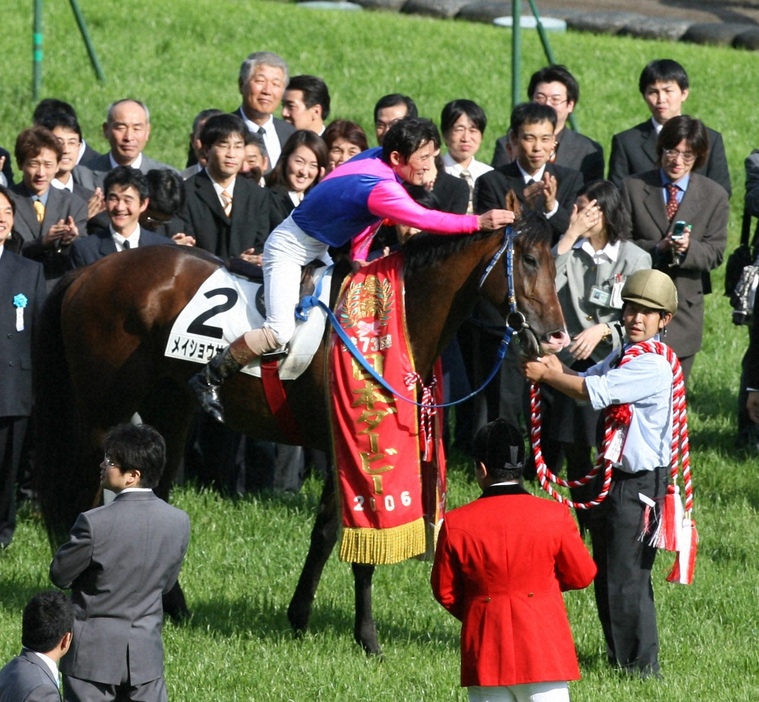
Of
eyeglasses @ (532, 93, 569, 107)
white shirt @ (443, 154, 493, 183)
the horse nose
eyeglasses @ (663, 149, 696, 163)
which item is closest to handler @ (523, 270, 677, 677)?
the horse nose

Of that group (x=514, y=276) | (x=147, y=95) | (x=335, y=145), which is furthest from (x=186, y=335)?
(x=147, y=95)

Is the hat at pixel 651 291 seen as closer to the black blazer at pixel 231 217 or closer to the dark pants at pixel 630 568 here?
the dark pants at pixel 630 568

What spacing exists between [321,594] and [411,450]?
4.87ft

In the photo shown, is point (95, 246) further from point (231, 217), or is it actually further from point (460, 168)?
point (460, 168)

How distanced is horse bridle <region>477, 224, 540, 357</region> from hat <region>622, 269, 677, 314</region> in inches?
21.9

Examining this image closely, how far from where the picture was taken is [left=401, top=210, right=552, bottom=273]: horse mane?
7.09 m

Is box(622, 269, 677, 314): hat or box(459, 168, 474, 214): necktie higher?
box(459, 168, 474, 214): necktie

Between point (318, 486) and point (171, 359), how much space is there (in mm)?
2858

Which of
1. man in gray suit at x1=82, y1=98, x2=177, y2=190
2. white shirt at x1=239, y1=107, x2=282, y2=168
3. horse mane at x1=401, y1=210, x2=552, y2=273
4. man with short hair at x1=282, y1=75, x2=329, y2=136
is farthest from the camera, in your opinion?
man with short hair at x1=282, y1=75, x2=329, y2=136

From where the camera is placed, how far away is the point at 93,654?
551 cm

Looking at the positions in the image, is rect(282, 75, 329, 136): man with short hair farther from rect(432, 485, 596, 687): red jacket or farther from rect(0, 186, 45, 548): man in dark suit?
rect(432, 485, 596, 687): red jacket

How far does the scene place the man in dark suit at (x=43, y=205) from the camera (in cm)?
977

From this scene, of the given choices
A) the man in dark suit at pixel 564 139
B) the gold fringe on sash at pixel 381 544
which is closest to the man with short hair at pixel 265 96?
the man in dark suit at pixel 564 139

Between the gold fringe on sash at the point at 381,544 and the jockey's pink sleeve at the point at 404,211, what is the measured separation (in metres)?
1.51
